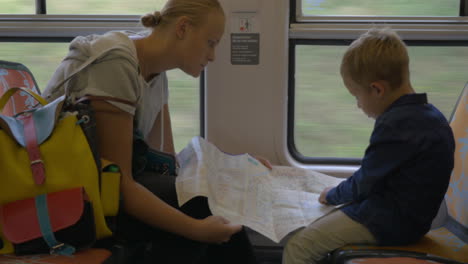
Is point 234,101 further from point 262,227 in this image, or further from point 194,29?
point 262,227

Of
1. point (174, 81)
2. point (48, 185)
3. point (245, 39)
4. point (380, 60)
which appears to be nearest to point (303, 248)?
point (380, 60)

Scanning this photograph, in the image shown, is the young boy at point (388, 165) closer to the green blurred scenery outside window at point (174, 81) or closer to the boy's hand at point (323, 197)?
the boy's hand at point (323, 197)

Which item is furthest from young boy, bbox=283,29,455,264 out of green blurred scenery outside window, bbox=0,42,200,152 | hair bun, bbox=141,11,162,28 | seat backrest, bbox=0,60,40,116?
seat backrest, bbox=0,60,40,116

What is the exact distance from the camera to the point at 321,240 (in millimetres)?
1556

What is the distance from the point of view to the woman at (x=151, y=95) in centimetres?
149

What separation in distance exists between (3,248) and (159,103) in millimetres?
852

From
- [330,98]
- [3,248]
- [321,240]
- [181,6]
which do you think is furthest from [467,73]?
[3,248]

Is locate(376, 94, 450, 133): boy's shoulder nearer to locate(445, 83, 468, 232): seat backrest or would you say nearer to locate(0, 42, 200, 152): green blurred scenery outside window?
locate(445, 83, 468, 232): seat backrest

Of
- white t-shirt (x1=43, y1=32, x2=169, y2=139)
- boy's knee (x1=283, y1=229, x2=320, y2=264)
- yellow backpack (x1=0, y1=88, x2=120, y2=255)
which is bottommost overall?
boy's knee (x1=283, y1=229, x2=320, y2=264)

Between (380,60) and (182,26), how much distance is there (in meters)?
0.67

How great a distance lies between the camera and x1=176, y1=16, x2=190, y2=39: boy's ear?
1.67 metres

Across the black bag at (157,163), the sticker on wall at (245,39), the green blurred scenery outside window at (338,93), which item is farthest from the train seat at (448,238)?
the sticker on wall at (245,39)

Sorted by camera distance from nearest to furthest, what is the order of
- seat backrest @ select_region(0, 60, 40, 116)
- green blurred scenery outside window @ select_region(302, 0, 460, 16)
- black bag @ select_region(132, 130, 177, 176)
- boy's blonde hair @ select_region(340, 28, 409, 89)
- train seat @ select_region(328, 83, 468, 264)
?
train seat @ select_region(328, 83, 468, 264), boy's blonde hair @ select_region(340, 28, 409, 89), black bag @ select_region(132, 130, 177, 176), seat backrest @ select_region(0, 60, 40, 116), green blurred scenery outside window @ select_region(302, 0, 460, 16)

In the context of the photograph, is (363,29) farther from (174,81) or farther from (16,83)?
(16,83)
